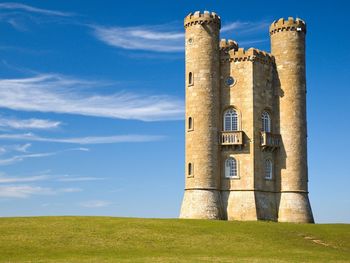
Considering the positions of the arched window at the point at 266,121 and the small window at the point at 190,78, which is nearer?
the small window at the point at 190,78

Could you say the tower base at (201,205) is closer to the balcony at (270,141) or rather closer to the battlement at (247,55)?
the balcony at (270,141)

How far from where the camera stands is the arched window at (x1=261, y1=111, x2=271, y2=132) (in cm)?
6612

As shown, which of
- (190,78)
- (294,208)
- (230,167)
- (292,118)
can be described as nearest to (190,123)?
(190,78)

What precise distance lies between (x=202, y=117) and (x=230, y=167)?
20.0ft

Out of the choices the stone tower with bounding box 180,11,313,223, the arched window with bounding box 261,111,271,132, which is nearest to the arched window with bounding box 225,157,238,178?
the stone tower with bounding box 180,11,313,223

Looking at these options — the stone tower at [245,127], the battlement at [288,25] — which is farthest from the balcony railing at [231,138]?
the battlement at [288,25]

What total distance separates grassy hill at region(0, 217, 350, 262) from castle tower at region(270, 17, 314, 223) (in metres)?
10.6

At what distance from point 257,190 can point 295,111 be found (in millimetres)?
9778

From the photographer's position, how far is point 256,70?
6550cm

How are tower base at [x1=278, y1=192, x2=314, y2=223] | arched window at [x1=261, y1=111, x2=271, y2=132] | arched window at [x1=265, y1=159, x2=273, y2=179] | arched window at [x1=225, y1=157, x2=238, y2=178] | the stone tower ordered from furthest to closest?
arched window at [x1=261, y1=111, x2=271, y2=132] → arched window at [x1=265, y1=159, x2=273, y2=179] → tower base at [x1=278, y1=192, x2=314, y2=223] → arched window at [x1=225, y1=157, x2=238, y2=178] → the stone tower

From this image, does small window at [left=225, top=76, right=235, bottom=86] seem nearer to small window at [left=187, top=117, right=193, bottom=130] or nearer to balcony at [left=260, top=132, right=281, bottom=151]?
small window at [left=187, top=117, right=193, bottom=130]

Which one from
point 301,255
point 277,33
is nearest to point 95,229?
point 301,255

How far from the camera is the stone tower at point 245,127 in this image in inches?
2493

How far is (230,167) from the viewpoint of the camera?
212 ft
